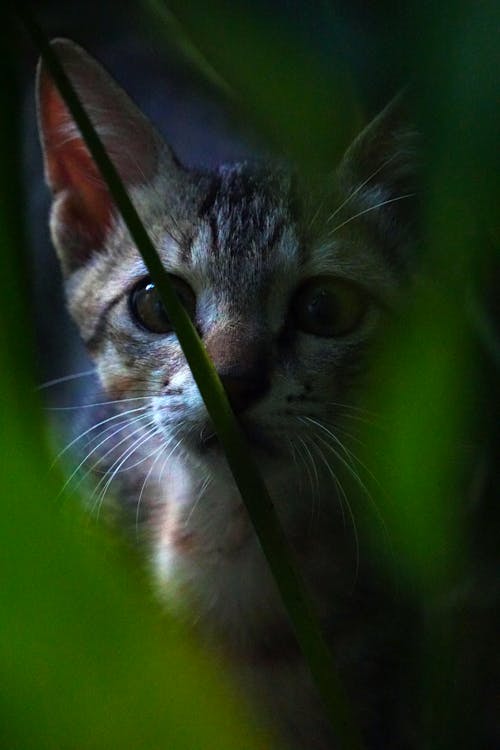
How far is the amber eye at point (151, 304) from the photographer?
3.01 feet

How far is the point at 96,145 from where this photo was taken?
0.42 meters

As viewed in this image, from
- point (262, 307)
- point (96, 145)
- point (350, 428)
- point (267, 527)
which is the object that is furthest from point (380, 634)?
point (96, 145)

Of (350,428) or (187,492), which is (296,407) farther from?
(187,492)

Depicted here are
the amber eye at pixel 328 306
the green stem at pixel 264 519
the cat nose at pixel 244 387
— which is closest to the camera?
the green stem at pixel 264 519

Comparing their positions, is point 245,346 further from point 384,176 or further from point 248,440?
point 384,176

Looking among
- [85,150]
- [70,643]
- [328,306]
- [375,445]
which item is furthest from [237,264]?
[70,643]

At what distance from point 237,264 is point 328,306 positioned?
106mm

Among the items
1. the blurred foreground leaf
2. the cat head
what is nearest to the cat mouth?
the cat head

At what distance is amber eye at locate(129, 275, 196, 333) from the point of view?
916 mm

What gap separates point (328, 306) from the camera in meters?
0.90

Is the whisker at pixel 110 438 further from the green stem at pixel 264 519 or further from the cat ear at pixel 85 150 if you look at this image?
the green stem at pixel 264 519

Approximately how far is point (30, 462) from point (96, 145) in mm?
201

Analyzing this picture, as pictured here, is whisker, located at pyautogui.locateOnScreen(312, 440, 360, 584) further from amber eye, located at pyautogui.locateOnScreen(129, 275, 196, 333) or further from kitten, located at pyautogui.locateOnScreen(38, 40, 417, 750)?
amber eye, located at pyautogui.locateOnScreen(129, 275, 196, 333)

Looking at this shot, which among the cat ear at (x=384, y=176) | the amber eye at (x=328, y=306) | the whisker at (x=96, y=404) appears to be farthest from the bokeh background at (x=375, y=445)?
the whisker at (x=96, y=404)
